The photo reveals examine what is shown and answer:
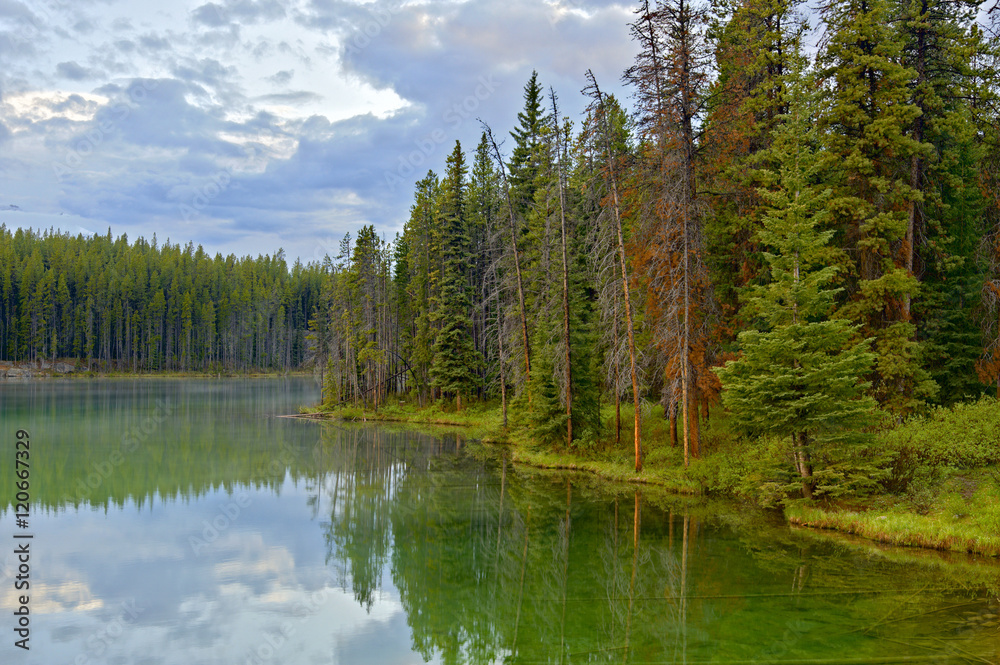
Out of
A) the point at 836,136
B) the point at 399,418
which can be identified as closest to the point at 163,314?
the point at 399,418

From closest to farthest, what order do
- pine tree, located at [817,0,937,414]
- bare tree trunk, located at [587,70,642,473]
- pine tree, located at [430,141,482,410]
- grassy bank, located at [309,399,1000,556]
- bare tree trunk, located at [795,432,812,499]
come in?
1. grassy bank, located at [309,399,1000,556]
2. bare tree trunk, located at [795,432,812,499]
3. pine tree, located at [817,0,937,414]
4. bare tree trunk, located at [587,70,642,473]
5. pine tree, located at [430,141,482,410]

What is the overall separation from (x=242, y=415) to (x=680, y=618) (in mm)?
43395

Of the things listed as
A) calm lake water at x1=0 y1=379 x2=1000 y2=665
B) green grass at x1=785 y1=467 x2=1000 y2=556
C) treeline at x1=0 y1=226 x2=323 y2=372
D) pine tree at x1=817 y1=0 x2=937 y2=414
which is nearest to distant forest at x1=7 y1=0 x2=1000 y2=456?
pine tree at x1=817 y1=0 x2=937 y2=414

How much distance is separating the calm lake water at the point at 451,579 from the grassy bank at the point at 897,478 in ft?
2.61

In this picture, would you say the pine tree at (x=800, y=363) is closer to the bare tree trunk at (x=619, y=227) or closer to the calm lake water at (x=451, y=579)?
the calm lake water at (x=451, y=579)

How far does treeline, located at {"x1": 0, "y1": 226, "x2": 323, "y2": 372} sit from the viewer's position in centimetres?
10444

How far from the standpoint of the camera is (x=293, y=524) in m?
17.7

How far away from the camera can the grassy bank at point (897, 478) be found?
46.6 feet

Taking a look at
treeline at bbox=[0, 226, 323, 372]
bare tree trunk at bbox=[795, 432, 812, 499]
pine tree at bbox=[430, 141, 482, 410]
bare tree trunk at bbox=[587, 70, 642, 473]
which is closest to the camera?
bare tree trunk at bbox=[795, 432, 812, 499]

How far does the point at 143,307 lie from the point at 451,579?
392 feet

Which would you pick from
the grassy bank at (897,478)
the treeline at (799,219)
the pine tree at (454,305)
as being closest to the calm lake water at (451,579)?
the grassy bank at (897,478)

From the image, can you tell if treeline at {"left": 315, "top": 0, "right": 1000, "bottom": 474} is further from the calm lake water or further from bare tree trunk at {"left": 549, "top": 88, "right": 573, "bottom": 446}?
the calm lake water

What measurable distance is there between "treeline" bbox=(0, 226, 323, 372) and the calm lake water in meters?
99.7

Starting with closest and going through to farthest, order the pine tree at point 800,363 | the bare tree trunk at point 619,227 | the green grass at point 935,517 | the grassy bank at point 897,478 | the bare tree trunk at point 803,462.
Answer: the green grass at point 935,517, the grassy bank at point 897,478, the pine tree at point 800,363, the bare tree trunk at point 803,462, the bare tree trunk at point 619,227
